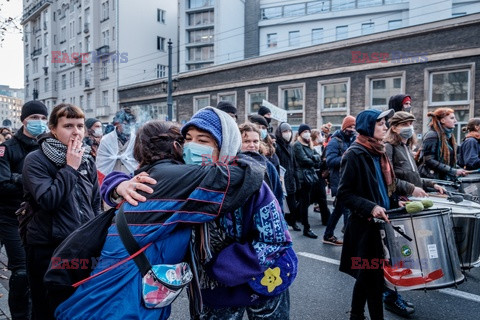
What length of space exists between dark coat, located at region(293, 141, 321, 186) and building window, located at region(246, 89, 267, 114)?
18.4 m

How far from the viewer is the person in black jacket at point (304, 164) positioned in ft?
24.0

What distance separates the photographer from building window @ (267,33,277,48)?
44.6 metres

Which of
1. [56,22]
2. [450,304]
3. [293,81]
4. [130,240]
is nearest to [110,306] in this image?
[130,240]

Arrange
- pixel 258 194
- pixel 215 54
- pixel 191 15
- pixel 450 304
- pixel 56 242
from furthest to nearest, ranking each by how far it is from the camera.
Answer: pixel 191 15, pixel 215 54, pixel 450 304, pixel 56 242, pixel 258 194

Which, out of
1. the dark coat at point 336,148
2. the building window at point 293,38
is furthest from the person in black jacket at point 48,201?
the building window at point 293,38

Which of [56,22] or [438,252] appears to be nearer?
[438,252]

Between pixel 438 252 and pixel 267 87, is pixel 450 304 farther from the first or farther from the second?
pixel 267 87

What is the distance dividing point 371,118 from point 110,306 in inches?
107

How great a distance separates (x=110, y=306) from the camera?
1560 millimetres

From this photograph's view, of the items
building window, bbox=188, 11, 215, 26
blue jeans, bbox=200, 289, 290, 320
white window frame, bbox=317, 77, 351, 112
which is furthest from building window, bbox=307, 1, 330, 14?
blue jeans, bbox=200, 289, 290, 320

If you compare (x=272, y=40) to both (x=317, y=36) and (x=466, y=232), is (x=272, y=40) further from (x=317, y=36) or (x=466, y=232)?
(x=466, y=232)

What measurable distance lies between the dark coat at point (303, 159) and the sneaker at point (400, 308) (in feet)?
12.0

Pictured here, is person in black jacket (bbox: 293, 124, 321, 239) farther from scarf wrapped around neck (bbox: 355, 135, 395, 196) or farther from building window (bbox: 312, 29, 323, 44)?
building window (bbox: 312, 29, 323, 44)

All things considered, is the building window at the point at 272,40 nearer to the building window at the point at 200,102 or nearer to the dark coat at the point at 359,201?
the building window at the point at 200,102
